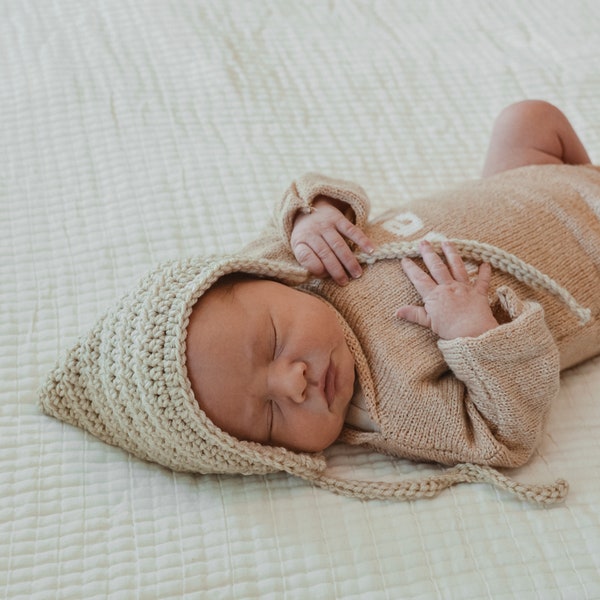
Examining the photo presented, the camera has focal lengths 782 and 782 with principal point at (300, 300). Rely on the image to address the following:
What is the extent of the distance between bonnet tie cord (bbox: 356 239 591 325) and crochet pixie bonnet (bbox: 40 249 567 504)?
24 cm

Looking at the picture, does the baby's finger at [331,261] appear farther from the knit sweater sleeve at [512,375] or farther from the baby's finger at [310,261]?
the knit sweater sleeve at [512,375]

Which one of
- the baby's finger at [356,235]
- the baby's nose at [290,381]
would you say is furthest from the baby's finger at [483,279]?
the baby's nose at [290,381]

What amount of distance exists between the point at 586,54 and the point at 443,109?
1.53ft

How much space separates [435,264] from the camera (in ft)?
4.27

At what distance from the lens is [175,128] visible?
72.7 inches

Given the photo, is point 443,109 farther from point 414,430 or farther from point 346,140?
point 414,430

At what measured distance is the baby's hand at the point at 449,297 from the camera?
4.08 feet

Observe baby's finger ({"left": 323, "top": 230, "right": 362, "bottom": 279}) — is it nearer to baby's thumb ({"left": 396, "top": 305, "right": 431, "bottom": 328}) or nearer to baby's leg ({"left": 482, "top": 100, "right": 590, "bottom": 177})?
baby's thumb ({"left": 396, "top": 305, "right": 431, "bottom": 328})

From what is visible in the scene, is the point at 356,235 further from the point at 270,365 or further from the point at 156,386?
the point at 156,386

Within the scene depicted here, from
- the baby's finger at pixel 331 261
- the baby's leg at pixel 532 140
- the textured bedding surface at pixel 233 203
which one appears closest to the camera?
the textured bedding surface at pixel 233 203

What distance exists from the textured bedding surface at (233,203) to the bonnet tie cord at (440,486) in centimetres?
Answer: 2

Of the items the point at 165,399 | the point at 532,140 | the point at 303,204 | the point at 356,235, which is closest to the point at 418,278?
the point at 356,235

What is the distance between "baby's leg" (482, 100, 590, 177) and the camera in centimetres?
169

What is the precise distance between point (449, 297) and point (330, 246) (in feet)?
0.75
